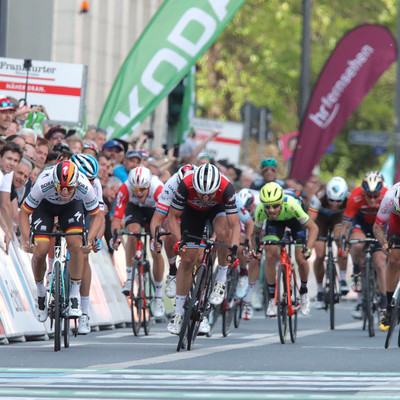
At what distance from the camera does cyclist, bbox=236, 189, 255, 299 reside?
19.6 meters

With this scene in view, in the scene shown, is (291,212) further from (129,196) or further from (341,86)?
(341,86)

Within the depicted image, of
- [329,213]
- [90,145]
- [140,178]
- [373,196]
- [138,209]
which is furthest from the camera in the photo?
[329,213]

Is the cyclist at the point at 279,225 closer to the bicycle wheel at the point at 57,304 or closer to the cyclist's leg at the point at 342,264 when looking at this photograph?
the cyclist's leg at the point at 342,264

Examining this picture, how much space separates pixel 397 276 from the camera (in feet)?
51.8

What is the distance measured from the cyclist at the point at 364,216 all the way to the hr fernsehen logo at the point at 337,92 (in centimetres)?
891

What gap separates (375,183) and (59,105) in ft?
15.0

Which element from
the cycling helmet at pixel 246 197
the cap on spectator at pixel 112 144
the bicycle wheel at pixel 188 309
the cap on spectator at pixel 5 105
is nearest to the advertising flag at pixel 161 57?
the cap on spectator at pixel 112 144

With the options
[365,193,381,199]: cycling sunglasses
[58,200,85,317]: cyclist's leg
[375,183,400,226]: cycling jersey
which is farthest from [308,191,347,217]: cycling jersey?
[58,200,85,317]: cyclist's leg

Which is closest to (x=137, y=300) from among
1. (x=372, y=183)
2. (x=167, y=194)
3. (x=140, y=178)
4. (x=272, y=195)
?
(x=140, y=178)

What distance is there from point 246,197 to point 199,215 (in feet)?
18.0

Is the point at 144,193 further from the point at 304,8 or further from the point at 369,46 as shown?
the point at 304,8

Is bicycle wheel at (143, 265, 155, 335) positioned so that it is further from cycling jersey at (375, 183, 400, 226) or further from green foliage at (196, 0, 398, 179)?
green foliage at (196, 0, 398, 179)

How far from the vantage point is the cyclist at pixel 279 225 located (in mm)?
16422

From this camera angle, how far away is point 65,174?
544 inches
